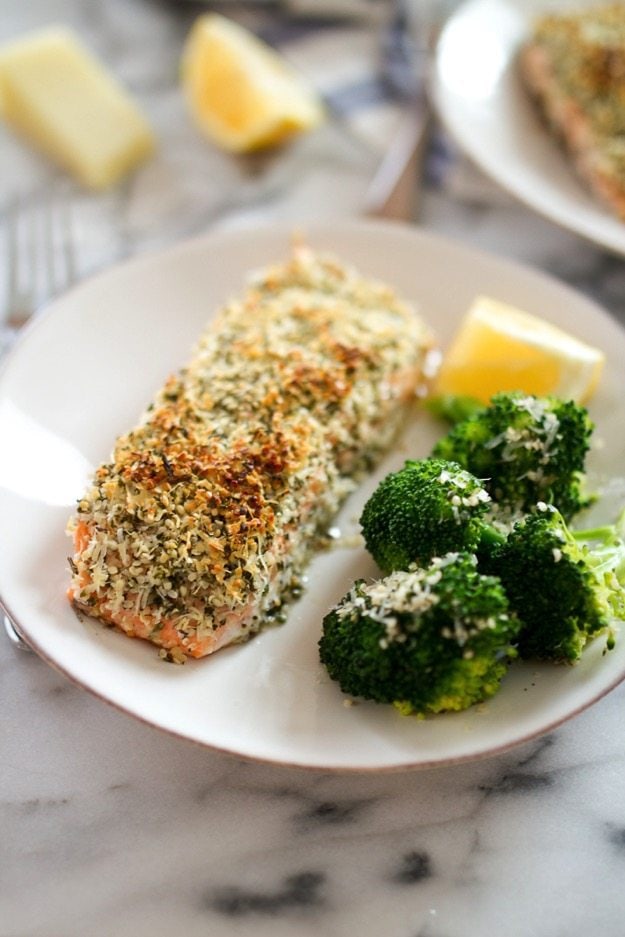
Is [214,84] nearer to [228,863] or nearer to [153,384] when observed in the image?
[153,384]

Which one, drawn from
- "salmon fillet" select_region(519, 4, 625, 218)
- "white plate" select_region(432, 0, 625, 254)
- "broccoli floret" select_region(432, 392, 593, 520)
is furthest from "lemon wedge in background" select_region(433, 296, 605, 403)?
"salmon fillet" select_region(519, 4, 625, 218)

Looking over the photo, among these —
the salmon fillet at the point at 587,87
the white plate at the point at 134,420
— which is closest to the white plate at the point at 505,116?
the salmon fillet at the point at 587,87

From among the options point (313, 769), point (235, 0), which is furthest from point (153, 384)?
point (235, 0)

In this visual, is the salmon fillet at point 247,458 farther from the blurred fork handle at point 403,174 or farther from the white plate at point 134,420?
the blurred fork handle at point 403,174

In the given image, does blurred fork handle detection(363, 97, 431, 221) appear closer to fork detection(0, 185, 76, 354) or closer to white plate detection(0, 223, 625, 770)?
white plate detection(0, 223, 625, 770)

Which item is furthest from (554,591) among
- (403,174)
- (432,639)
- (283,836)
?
(403,174)

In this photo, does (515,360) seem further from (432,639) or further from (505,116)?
(505,116)
